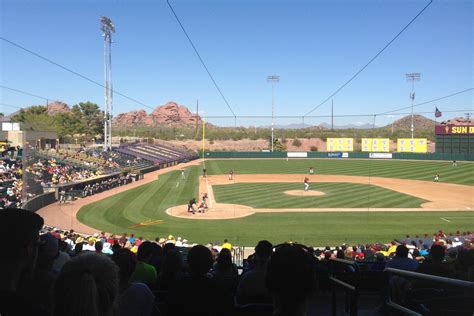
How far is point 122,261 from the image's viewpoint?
3561mm

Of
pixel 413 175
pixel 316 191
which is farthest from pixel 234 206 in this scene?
pixel 413 175

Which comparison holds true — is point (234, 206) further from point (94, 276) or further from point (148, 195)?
point (94, 276)

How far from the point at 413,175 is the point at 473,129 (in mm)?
28499

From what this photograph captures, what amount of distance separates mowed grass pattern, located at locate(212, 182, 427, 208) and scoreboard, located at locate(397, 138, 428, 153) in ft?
151

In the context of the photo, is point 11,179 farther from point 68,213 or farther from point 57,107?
point 57,107

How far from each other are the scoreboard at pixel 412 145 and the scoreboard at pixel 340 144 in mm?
9279

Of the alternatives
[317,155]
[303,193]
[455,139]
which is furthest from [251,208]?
[317,155]

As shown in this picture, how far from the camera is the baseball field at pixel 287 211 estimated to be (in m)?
19.7

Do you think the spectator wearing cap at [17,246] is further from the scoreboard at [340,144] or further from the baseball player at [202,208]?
the scoreboard at [340,144]

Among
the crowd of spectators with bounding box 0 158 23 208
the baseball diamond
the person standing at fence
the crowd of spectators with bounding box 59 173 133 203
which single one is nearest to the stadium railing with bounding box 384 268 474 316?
the baseball diamond

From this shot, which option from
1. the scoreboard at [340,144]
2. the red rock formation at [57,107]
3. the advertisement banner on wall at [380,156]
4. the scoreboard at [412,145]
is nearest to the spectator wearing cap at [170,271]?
the advertisement banner on wall at [380,156]

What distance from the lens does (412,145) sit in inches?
3071

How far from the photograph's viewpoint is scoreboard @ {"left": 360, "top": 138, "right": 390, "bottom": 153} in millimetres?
79375

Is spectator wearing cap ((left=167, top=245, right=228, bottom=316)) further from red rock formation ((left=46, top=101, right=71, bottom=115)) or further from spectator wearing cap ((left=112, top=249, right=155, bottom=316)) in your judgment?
red rock formation ((left=46, top=101, right=71, bottom=115))
